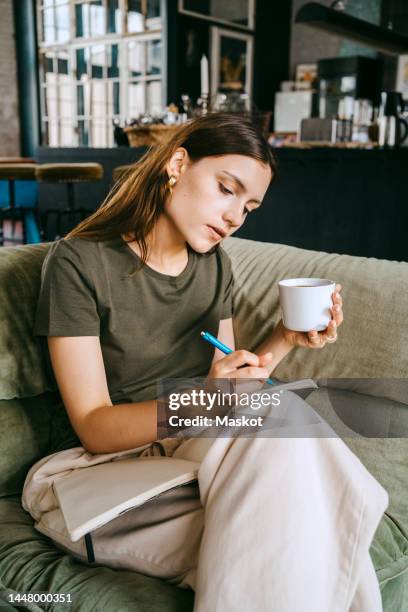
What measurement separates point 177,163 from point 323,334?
0.41 metres

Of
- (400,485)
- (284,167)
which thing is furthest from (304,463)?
(284,167)

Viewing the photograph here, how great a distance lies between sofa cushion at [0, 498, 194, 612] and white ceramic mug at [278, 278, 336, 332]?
0.45m

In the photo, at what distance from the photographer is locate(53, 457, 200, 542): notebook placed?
84cm

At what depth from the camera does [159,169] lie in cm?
114

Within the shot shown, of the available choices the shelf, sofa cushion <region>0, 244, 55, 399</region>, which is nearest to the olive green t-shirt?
sofa cushion <region>0, 244, 55, 399</region>

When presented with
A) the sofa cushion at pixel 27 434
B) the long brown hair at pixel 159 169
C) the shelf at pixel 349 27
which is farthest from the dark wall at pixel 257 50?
the sofa cushion at pixel 27 434

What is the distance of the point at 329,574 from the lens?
0.78 metres

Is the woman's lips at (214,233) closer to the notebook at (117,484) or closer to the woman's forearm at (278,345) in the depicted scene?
the woman's forearm at (278,345)

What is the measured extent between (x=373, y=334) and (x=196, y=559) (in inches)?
22.6

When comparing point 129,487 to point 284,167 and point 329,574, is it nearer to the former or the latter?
point 329,574

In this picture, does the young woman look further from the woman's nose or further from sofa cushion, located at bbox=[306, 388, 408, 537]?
sofa cushion, located at bbox=[306, 388, 408, 537]

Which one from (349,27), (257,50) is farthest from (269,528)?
(257,50)

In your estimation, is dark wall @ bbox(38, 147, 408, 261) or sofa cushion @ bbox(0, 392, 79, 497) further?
dark wall @ bbox(38, 147, 408, 261)

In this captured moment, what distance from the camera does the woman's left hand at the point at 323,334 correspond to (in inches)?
39.0
